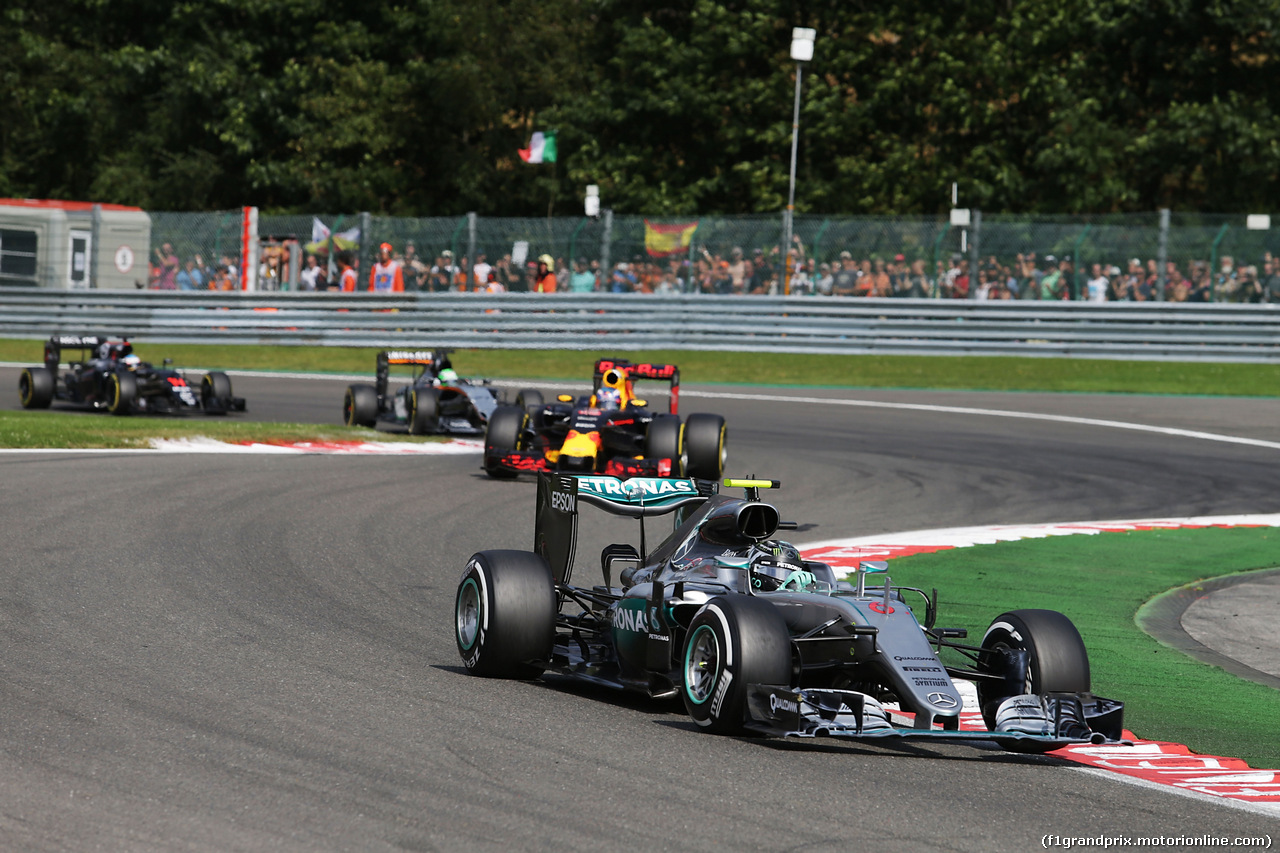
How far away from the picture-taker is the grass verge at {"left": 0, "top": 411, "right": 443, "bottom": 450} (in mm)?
17484

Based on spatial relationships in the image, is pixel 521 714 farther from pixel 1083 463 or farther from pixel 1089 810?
pixel 1083 463

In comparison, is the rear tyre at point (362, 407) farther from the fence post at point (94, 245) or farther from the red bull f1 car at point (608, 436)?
the fence post at point (94, 245)

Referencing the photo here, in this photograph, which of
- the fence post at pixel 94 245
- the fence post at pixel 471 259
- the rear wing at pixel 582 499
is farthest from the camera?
the fence post at pixel 94 245

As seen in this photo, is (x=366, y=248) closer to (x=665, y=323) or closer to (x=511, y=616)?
(x=665, y=323)

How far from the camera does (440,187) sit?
49.6 metres

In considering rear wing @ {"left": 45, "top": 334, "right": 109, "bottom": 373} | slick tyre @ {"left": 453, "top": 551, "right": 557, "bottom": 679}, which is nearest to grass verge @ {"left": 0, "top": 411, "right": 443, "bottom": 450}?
rear wing @ {"left": 45, "top": 334, "right": 109, "bottom": 373}

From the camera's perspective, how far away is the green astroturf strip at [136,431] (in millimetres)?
17484

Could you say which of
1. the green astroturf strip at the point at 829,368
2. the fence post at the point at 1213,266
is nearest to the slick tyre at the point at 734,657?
the green astroturf strip at the point at 829,368

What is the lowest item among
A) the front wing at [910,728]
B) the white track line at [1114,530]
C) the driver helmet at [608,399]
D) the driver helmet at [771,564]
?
the white track line at [1114,530]

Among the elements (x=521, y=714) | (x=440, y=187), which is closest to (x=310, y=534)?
(x=521, y=714)

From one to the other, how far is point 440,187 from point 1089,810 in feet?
149

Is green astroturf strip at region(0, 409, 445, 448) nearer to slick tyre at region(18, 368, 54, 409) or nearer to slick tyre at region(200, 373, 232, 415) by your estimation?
slick tyre at region(200, 373, 232, 415)

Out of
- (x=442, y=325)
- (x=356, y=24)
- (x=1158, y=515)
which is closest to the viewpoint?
(x=1158, y=515)

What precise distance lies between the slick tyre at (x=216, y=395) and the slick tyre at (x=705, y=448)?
8.49 m
